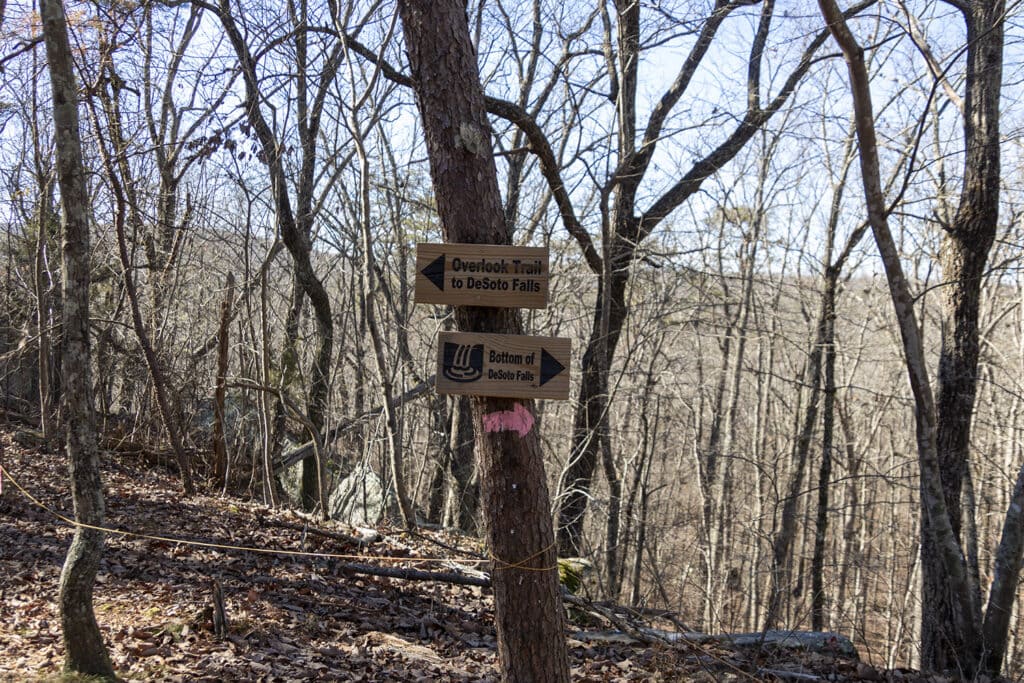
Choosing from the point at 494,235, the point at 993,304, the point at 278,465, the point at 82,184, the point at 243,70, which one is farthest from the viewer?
the point at 993,304

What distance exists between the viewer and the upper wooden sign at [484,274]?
337cm

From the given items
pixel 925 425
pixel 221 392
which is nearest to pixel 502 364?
pixel 925 425

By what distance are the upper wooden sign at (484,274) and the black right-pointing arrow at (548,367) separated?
225 millimetres

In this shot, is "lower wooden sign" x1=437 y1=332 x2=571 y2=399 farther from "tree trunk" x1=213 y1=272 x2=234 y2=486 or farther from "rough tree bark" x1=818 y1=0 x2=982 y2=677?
"tree trunk" x1=213 y1=272 x2=234 y2=486

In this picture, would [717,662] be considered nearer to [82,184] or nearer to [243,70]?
[82,184]

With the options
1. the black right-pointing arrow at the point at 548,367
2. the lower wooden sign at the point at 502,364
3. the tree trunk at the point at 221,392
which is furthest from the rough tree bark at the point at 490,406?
the tree trunk at the point at 221,392

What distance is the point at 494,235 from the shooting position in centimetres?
353

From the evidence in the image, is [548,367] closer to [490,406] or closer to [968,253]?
[490,406]

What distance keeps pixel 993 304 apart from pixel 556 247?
12.0 metres

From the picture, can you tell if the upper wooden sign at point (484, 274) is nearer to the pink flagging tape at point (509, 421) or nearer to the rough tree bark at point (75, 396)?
the pink flagging tape at point (509, 421)

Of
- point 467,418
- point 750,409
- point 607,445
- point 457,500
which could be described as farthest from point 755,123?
point 750,409

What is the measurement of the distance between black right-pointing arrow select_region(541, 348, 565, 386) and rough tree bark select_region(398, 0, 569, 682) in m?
0.24

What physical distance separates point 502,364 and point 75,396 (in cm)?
235

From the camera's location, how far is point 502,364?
335 centimetres
